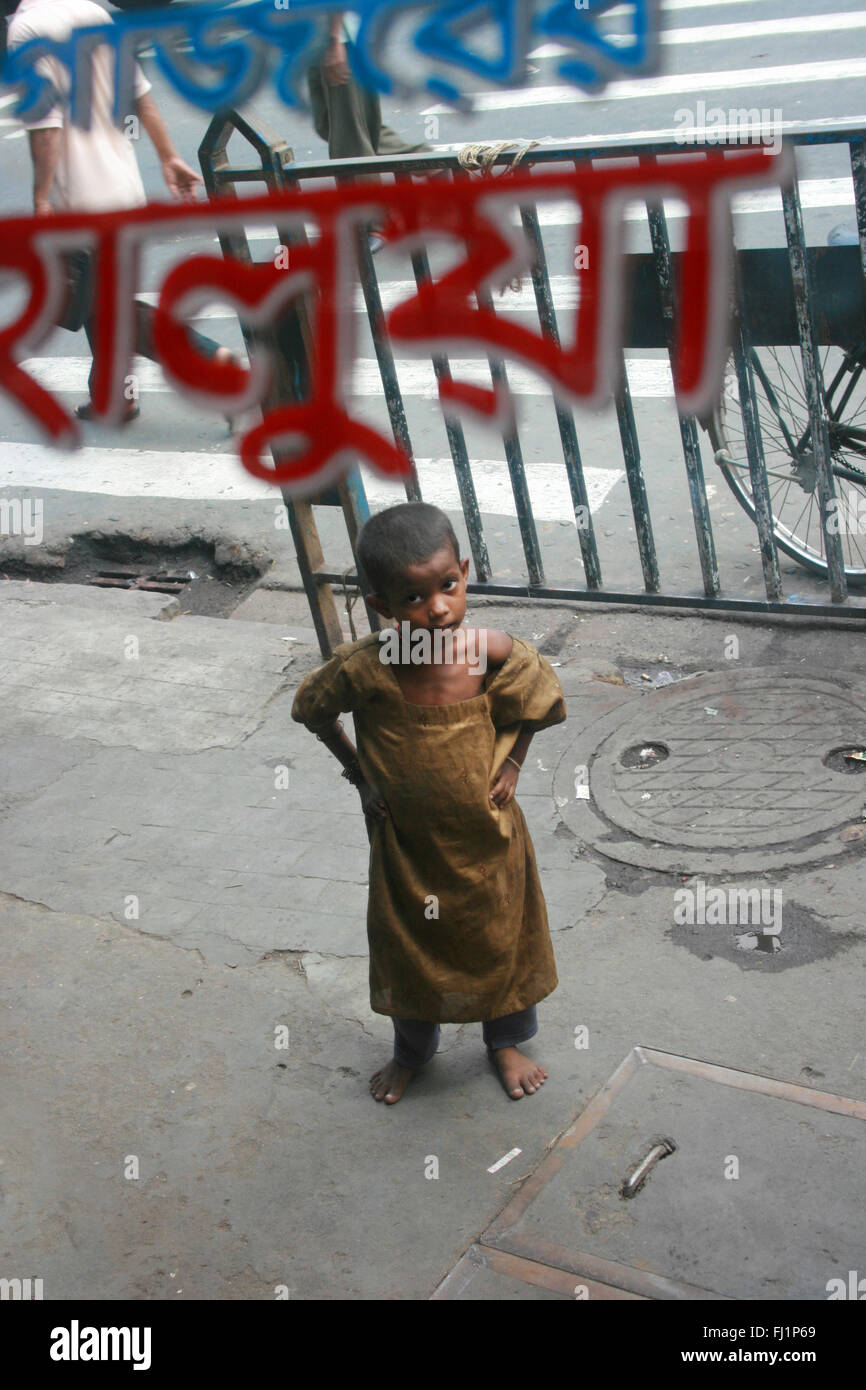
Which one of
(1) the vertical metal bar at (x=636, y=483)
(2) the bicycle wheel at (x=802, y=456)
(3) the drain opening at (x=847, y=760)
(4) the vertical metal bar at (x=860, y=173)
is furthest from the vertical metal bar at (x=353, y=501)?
(4) the vertical metal bar at (x=860, y=173)

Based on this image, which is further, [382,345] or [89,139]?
[89,139]

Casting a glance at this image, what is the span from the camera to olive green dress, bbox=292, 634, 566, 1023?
9.47ft

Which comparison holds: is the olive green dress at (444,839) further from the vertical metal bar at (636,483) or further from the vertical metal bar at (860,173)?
the vertical metal bar at (860,173)

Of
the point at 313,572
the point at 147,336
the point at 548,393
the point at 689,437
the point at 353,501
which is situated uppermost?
the point at 147,336

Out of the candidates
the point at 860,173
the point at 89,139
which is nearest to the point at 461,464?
the point at 860,173

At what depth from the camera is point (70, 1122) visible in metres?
3.31

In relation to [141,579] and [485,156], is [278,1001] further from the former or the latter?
[141,579]

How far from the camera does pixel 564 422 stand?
438cm

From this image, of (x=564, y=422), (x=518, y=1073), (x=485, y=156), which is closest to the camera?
(x=518, y=1073)

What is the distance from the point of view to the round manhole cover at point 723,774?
12.6ft

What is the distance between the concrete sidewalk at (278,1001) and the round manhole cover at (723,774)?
0.05 metres

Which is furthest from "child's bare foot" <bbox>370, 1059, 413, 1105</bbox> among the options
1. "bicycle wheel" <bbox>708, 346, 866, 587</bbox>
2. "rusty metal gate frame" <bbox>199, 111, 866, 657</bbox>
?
"bicycle wheel" <bbox>708, 346, 866, 587</bbox>

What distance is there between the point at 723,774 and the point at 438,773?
58.3 inches

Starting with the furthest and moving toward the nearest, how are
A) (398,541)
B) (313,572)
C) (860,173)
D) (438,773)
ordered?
(313,572) → (860,173) → (438,773) → (398,541)
